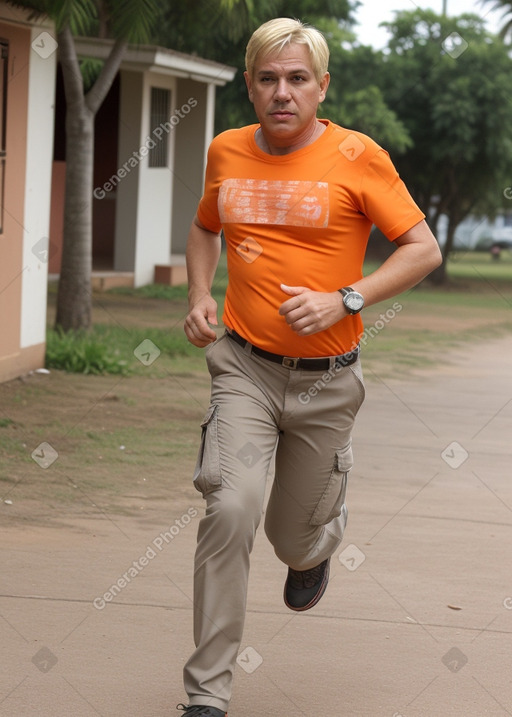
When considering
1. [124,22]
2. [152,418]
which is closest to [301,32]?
[152,418]

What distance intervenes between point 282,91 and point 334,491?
4.26 ft

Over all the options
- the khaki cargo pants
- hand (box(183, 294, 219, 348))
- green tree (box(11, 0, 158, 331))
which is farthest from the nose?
green tree (box(11, 0, 158, 331))

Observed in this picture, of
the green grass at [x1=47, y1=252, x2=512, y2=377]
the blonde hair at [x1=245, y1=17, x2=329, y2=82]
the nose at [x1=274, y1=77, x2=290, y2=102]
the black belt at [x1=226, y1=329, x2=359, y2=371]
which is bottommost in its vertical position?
the green grass at [x1=47, y1=252, x2=512, y2=377]

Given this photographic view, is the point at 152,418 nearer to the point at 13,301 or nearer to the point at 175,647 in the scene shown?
the point at 13,301

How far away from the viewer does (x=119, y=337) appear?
13.7 m

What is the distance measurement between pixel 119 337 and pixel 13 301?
11.0 feet

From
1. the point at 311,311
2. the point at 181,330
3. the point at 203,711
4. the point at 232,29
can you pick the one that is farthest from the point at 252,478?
the point at 232,29

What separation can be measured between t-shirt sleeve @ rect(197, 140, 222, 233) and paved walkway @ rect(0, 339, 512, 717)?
1.52 metres

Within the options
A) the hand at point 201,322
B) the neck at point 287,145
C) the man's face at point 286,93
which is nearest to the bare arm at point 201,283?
the hand at point 201,322

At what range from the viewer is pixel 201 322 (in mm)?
3803

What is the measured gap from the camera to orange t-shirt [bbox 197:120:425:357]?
3.68 m

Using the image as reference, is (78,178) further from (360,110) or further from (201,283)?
(360,110)

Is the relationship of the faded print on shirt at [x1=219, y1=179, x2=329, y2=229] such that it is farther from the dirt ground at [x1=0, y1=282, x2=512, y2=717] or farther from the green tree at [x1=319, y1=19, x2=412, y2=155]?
the green tree at [x1=319, y1=19, x2=412, y2=155]

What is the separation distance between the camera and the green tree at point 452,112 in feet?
90.2
